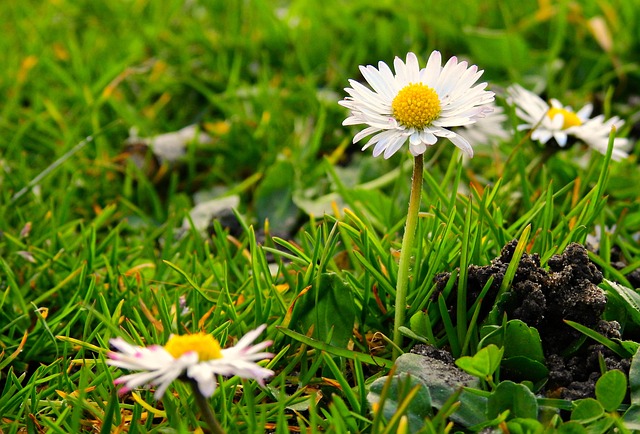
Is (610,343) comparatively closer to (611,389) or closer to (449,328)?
(611,389)

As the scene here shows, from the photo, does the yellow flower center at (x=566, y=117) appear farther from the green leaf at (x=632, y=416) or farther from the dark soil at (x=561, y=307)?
the green leaf at (x=632, y=416)

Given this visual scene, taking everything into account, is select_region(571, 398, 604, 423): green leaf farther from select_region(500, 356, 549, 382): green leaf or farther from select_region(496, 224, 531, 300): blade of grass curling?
select_region(496, 224, 531, 300): blade of grass curling

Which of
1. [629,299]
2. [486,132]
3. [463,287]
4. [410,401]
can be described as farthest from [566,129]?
[410,401]

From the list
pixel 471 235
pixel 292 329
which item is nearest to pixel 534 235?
pixel 471 235

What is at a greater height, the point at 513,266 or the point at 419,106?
the point at 419,106

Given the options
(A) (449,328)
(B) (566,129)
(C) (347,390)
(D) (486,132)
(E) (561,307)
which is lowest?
(C) (347,390)

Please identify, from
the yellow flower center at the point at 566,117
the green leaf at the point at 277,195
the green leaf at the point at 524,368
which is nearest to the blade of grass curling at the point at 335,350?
the green leaf at the point at 524,368

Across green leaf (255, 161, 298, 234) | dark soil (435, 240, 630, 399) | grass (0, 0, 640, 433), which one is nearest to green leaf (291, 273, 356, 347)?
grass (0, 0, 640, 433)
